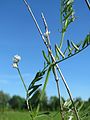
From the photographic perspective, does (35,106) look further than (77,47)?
Yes

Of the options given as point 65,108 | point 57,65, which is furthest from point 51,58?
point 65,108

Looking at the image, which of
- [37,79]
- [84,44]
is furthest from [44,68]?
[84,44]

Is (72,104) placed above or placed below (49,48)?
below

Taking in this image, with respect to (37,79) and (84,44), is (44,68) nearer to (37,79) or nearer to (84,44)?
(37,79)

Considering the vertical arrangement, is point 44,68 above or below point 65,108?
above

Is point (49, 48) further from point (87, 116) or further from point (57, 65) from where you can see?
point (87, 116)

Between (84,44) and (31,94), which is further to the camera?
(31,94)

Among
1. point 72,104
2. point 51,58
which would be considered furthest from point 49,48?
point 72,104

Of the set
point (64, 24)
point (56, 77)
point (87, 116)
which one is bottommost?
point (87, 116)
